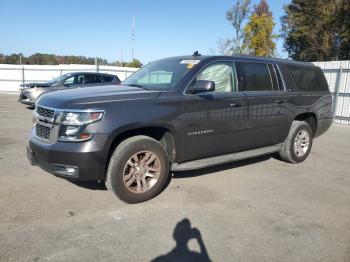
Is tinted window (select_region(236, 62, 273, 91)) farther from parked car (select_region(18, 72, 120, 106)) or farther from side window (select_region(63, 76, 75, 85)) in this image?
side window (select_region(63, 76, 75, 85))

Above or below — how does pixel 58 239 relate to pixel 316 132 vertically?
below

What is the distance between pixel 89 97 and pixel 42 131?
78cm

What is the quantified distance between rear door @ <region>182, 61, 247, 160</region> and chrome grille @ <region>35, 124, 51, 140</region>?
176cm

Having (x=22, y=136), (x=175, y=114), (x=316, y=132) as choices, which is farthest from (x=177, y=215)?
(x=22, y=136)

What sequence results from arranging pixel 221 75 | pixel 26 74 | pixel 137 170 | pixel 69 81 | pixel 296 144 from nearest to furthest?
pixel 137 170, pixel 221 75, pixel 296 144, pixel 69 81, pixel 26 74

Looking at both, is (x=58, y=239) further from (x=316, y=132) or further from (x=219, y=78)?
(x=316, y=132)

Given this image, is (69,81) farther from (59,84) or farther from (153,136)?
(153,136)

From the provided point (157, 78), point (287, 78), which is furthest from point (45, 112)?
point (287, 78)

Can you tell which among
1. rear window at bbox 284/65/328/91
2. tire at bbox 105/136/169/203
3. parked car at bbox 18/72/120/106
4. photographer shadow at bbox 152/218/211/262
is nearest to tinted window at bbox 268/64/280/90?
rear window at bbox 284/65/328/91

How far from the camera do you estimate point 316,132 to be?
7293 millimetres

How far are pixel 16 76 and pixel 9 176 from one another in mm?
22291

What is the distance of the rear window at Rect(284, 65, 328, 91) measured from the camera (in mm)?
6668

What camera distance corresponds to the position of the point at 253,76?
19.3ft

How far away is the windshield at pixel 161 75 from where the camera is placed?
505 cm
